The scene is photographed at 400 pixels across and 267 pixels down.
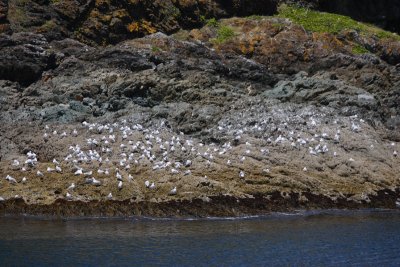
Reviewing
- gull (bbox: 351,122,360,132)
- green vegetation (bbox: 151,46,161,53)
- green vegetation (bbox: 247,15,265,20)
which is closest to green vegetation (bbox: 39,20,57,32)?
green vegetation (bbox: 151,46,161,53)

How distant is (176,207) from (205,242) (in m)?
3.58

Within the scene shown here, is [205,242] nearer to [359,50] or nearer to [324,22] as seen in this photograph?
[359,50]

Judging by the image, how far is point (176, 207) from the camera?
21.7 meters

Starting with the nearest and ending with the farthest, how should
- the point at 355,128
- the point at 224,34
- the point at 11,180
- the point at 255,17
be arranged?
the point at 11,180
the point at 355,128
the point at 224,34
the point at 255,17

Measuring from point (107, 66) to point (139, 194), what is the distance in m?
8.86

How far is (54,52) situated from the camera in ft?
96.2

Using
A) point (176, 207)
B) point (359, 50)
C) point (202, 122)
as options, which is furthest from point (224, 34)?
point (176, 207)

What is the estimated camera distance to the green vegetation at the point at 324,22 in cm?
3453

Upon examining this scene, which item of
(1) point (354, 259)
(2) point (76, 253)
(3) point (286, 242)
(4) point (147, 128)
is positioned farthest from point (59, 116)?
(1) point (354, 259)

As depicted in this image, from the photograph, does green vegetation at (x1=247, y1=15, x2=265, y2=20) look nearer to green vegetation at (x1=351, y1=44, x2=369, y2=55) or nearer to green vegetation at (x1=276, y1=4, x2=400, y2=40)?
green vegetation at (x1=276, y1=4, x2=400, y2=40)

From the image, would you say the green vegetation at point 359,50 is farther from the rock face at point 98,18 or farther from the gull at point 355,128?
the rock face at point 98,18

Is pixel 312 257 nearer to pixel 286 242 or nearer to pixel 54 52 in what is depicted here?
pixel 286 242

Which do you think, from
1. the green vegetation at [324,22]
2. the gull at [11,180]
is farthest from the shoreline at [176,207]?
the green vegetation at [324,22]

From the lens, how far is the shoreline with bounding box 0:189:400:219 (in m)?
21.2
